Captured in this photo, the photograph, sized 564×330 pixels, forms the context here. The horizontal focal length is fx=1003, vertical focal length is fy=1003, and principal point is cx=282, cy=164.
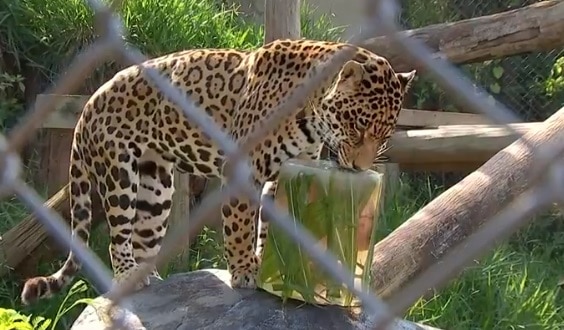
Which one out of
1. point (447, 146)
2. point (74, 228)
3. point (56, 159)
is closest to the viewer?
point (74, 228)

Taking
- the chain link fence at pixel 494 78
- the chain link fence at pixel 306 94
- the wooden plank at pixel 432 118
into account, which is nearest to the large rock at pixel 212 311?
the chain link fence at pixel 306 94

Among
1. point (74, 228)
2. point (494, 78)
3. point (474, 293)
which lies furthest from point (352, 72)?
point (494, 78)

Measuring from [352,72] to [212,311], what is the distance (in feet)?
2.18

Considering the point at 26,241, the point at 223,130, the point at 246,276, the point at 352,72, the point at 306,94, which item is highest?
the point at 306,94

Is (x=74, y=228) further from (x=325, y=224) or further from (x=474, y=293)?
(x=474, y=293)

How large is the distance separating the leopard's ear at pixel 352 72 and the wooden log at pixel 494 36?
0.88m

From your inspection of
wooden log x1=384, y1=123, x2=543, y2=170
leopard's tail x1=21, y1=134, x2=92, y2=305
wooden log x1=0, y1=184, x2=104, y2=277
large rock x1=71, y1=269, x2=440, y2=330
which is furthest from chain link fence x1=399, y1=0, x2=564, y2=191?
large rock x1=71, y1=269, x2=440, y2=330

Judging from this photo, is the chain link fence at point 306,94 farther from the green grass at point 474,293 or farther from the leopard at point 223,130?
the green grass at point 474,293

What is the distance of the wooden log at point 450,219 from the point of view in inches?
96.3

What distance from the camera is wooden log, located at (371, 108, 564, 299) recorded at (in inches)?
96.3

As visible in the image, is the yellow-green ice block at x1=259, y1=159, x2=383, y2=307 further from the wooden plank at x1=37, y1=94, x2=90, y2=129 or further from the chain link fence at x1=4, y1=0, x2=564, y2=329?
the wooden plank at x1=37, y1=94, x2=90, y2=129

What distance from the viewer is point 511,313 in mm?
3408

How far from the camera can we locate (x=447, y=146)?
3400mm

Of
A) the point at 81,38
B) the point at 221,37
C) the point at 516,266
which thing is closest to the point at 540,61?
the point at 516,266
